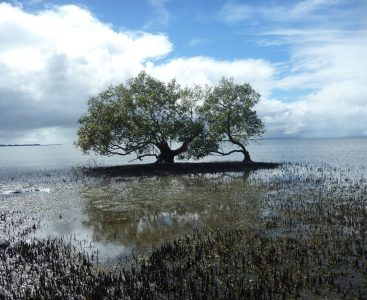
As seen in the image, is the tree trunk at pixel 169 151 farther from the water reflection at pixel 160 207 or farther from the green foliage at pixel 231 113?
the water reflection at pixel 160 207

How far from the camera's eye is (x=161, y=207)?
81.8ft

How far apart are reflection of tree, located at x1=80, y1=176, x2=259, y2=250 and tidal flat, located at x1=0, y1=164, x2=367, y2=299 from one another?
0.24 feet

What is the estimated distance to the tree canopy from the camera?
52.8m

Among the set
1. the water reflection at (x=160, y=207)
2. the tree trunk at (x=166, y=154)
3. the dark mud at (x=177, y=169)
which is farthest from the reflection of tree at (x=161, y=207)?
the tree trunk at (x=166, y=154)

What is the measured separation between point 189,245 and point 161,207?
9.74 m

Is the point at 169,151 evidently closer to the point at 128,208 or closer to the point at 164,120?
the point at 164,120

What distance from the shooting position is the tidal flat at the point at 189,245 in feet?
37.0

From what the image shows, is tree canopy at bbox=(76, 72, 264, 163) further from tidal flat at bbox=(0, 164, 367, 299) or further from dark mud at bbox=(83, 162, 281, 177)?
tidal flat at bbox=(0, 164, 367, 299)

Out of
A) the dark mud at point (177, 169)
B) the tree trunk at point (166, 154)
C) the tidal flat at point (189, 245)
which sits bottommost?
the tidal flat at point (189, 245)

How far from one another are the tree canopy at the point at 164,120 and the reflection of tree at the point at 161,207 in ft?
50.7

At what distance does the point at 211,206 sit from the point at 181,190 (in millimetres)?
7899

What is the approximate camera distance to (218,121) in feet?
183

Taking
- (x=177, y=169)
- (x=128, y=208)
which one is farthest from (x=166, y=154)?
(x=128, y=208)

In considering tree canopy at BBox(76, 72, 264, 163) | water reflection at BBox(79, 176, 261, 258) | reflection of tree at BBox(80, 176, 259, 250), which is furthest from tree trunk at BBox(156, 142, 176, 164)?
water reflection at BBox(79, 176, 261, 258)
